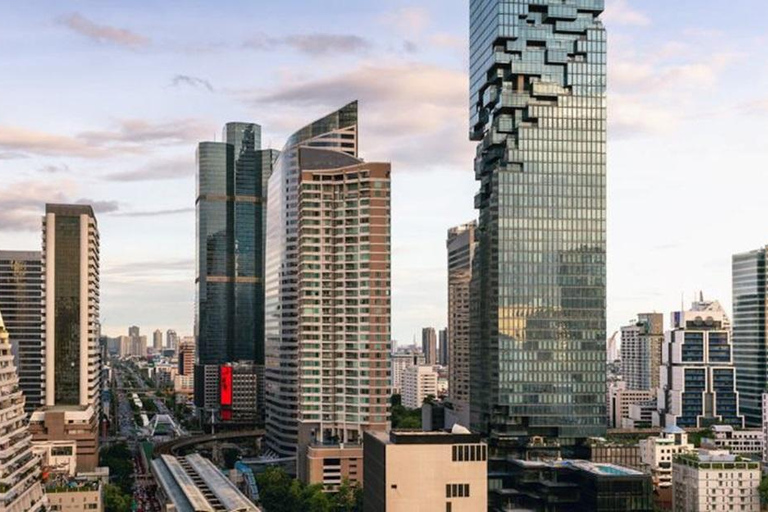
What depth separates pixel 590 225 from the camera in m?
179

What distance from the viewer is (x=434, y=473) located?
108 metres

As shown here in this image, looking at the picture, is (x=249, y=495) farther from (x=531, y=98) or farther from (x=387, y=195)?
(x=531, y=98)

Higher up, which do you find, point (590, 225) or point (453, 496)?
point (590, 225)

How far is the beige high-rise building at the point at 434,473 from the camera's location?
353 ft

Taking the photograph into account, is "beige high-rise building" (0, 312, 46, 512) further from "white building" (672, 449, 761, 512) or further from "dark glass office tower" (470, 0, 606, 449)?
"white building" (672, 449, 761, 512)

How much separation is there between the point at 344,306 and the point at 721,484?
7017 centimetres

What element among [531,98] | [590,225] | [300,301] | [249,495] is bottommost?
[249,495]

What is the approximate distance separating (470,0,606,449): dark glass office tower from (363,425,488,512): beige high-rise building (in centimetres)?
6492

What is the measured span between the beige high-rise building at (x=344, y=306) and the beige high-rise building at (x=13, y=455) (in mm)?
91345

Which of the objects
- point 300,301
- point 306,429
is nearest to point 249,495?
point 306,429

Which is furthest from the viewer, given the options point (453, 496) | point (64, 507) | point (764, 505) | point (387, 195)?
point (387, 195)

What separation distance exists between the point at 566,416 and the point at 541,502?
26166 millimetres

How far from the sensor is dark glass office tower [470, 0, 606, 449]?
572ft

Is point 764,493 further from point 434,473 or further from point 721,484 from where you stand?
point 434,473
